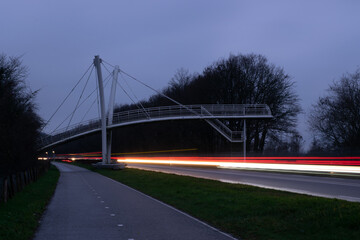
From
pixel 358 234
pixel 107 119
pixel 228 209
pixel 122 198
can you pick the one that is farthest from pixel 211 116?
pixel 358 234

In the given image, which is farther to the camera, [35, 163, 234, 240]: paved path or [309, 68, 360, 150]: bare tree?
[309, 68, 360, 150]: bare tree

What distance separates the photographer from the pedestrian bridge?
49188 millimetres

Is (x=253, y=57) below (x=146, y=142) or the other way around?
the other way around

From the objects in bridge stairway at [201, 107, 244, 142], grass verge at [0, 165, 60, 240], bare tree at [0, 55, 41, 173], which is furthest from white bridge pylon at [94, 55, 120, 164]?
grass verge at [0, 165, 60, 240]

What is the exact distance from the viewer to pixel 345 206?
10617 mm

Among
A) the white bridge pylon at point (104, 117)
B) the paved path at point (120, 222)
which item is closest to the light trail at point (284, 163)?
the white bridge pylon at point (104, 117)

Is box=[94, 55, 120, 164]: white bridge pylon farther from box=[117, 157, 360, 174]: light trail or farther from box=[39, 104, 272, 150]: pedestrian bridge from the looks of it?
box=[117, 157, 360, 174]: light trail

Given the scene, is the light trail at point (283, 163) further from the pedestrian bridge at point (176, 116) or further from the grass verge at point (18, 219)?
the grass verge at point (18, 219)

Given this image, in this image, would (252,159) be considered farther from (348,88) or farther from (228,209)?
(228,209)

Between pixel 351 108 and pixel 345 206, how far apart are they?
1328 inches

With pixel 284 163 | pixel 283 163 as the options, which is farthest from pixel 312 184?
pixel 283 163

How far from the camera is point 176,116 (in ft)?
162

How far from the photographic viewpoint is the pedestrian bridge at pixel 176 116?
49188 mm

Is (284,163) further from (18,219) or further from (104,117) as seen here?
(18,219)
